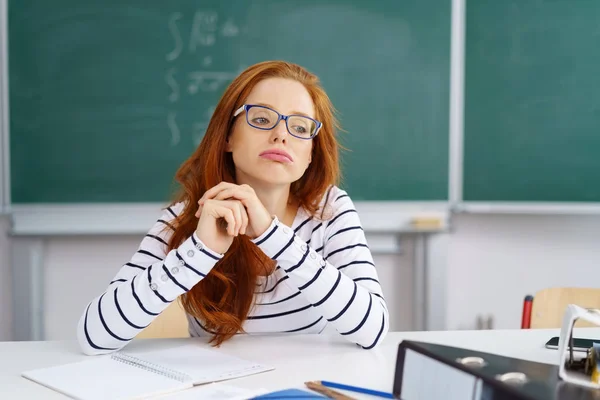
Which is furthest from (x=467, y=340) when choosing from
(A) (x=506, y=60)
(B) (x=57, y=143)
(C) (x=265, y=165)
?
(B) (x=57, y=143)

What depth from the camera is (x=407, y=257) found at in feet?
9.86

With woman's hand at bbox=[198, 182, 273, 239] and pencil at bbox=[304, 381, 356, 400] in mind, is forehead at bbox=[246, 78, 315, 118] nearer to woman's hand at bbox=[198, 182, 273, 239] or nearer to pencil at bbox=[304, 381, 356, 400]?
woman's hand at bbox=[198, 182, 273, 239]

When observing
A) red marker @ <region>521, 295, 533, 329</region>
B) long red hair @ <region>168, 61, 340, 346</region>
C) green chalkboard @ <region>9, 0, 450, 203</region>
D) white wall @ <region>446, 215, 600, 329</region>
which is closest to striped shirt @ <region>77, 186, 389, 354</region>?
long red hair @ <region>168, 61, 340, 346</region>

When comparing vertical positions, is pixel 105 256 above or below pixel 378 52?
below

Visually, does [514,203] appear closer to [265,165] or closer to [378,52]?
[378,52]

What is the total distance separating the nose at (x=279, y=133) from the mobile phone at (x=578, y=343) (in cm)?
72

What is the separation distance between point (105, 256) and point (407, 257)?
53.9 inches

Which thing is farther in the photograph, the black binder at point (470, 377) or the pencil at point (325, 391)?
the pencil at point (325, 391)

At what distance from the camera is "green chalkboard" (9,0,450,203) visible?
107 inches

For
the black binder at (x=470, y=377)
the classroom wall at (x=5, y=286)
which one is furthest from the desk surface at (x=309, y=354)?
the classroom wall at (x=5, y=286)

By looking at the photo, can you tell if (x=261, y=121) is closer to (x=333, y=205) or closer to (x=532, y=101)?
(x=333, y=205)

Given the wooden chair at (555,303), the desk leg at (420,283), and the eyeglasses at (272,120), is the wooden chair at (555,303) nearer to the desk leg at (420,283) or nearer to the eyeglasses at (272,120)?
the eyeglasses at (272,120)

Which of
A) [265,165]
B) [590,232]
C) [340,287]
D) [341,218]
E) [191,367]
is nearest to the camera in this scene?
[191,367]

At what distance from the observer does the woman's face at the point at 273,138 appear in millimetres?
1447
